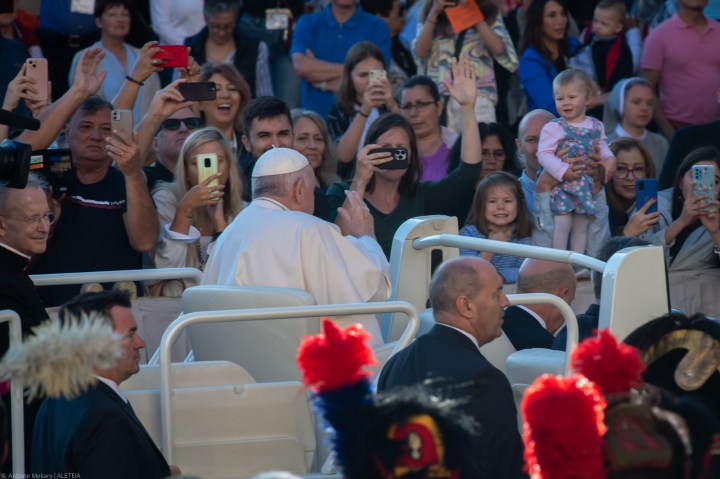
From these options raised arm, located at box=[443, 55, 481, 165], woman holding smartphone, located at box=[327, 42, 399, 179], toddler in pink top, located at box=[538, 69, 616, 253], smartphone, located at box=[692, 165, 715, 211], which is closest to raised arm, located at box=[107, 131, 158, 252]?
woman holding smartphone, located at box=[327, 42, 399, 179]

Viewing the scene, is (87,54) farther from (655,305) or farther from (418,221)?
(655,305)

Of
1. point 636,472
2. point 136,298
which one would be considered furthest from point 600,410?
point 136,298

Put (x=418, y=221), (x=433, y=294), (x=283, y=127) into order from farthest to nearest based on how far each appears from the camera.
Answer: (x=283, y=127), (x=418, y=221), (x=433, y=294)

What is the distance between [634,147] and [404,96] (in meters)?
1.69

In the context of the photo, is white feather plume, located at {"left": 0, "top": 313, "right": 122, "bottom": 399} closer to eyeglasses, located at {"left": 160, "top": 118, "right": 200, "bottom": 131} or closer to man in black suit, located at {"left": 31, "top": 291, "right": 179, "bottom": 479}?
man in black suit, located at {"left": 31, "top": 291, "right": 179, "bottom": 479}

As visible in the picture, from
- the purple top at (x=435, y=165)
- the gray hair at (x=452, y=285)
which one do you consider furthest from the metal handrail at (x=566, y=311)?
the purple top at (x=435, y=165)

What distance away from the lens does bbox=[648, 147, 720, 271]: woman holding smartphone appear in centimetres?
920

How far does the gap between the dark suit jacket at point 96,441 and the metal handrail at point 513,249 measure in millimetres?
1902

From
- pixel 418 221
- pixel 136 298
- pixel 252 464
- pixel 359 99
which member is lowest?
pixel 252 464

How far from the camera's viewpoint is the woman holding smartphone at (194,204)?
317 inches

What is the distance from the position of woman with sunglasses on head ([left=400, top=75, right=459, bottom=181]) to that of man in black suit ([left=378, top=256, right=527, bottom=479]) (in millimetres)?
4095

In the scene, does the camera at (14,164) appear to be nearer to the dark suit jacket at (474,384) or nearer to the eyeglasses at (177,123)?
the dark suit jacket at (474,384)

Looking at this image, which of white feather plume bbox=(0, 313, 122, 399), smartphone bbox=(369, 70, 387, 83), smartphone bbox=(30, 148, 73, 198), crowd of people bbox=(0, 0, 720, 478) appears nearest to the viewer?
white feather plume bbox=(0, 313, 122, 399)

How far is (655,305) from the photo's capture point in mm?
5621
